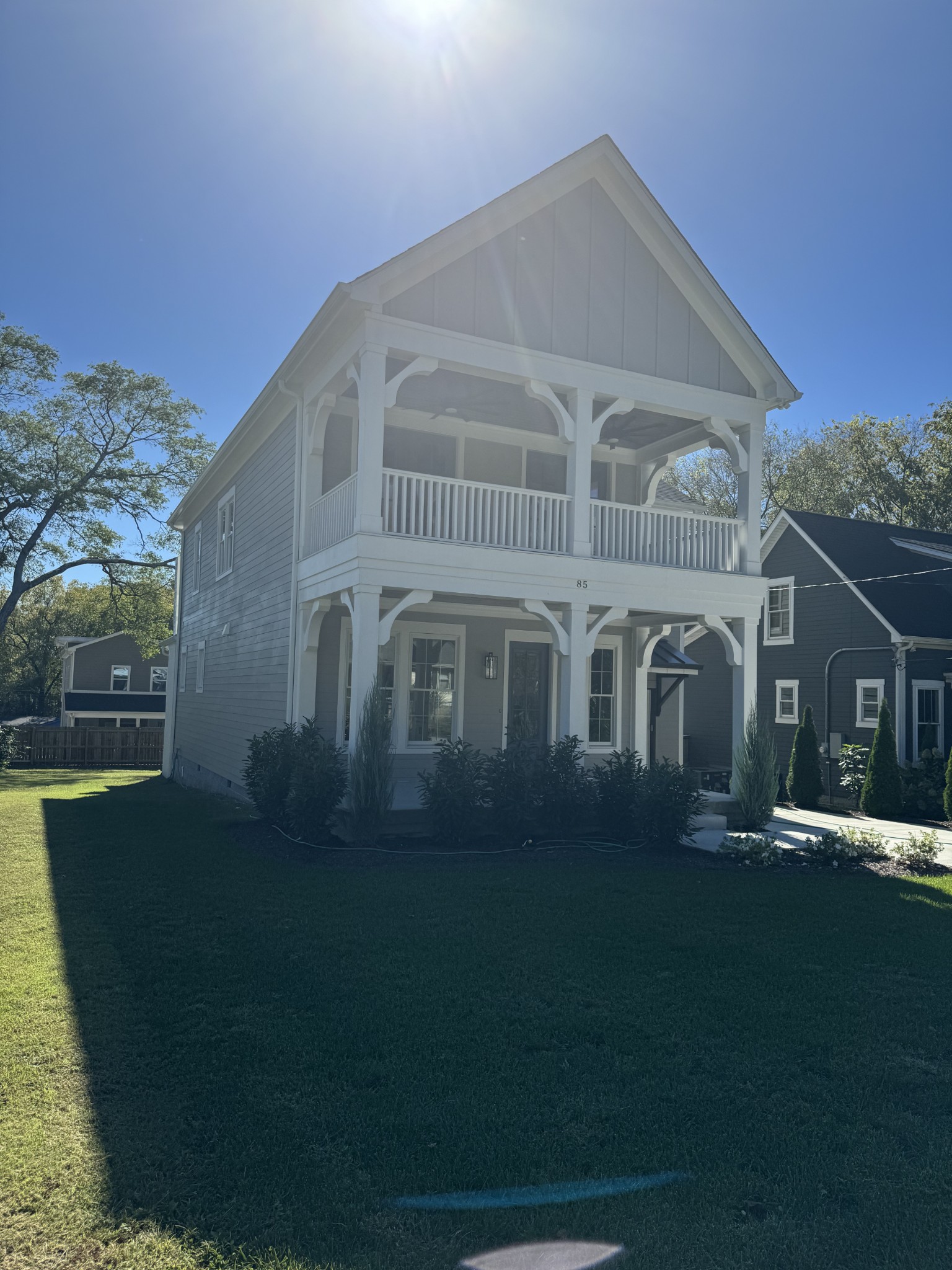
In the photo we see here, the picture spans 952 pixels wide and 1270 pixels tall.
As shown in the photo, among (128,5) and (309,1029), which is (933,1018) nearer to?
(309,1029)

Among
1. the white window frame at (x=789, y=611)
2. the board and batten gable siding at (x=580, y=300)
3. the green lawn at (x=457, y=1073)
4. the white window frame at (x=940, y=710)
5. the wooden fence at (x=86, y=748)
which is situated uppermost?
the board and batten gable siding at (x=580, y=300)

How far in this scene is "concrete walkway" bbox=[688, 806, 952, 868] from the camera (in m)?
10.9

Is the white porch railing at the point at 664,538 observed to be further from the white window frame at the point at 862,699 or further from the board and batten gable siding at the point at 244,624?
the white window frame at the point at 862,699

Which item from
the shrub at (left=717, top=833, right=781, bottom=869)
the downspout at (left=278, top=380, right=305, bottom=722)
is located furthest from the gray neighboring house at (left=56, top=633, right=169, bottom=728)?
the shrub at (left=717, top=833, right=781, bottom=869)

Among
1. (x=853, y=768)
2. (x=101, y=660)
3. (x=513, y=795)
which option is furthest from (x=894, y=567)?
(x=101, y=660)

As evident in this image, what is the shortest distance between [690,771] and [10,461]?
26090mm

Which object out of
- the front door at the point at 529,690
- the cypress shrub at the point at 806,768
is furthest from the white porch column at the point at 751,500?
the cypress shrub at the point at 806,768

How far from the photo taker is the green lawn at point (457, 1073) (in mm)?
2887

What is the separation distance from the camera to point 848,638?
19.8 m

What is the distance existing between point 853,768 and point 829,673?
9.74 feet

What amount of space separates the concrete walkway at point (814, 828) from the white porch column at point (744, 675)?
1.28m

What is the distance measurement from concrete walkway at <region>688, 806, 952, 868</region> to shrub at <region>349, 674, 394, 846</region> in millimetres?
3704

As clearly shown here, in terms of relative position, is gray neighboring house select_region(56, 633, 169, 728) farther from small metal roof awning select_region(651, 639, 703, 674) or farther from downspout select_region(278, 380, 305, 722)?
small metal roof awning select_region(651, 639, 703, 674)

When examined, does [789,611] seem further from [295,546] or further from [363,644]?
A: [363,644]
